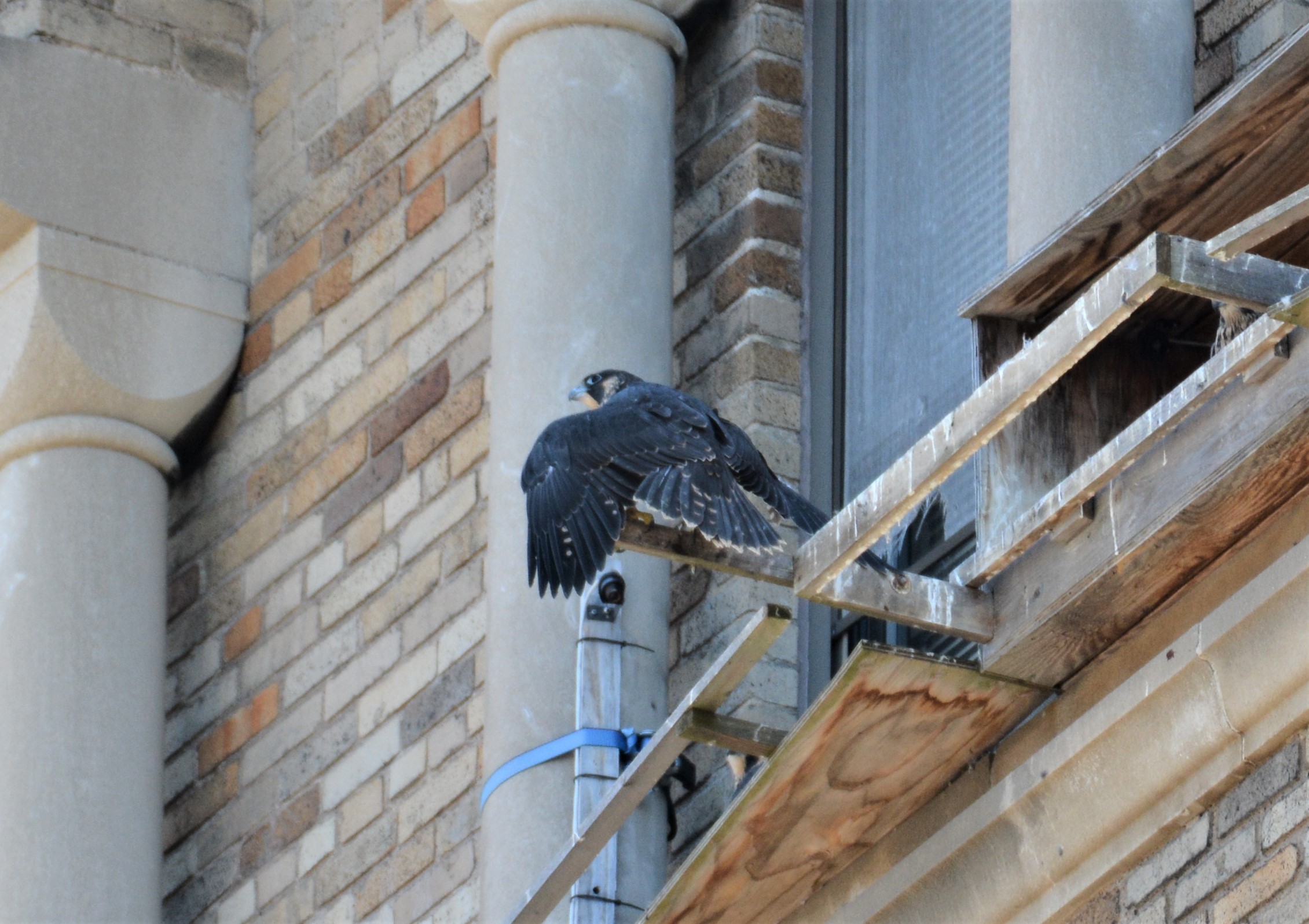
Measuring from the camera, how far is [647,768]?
16.2 feet

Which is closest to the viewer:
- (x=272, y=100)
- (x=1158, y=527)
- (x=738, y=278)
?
(x=1158, y=527)

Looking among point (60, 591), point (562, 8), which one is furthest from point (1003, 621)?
point (60, 591)

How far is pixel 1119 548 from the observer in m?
4.41

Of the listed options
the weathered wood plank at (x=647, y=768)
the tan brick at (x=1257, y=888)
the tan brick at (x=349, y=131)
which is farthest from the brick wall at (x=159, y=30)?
the tan brick at (x=1257, y=888)

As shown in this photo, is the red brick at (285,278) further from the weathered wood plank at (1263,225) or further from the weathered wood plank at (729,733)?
the weathered wood plank at (1263,225)

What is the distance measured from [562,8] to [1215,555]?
2583 millimetres

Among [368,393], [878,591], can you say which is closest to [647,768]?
[878,591]

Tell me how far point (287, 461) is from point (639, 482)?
278cm

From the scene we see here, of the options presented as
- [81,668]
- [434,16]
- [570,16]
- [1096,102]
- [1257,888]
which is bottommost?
[1257,888]

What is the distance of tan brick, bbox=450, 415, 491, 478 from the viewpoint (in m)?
6.84

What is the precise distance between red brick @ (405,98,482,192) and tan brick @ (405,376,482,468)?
653mm

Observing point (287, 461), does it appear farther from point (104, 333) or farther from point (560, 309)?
point (560, 309)

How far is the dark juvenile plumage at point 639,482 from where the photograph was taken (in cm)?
484

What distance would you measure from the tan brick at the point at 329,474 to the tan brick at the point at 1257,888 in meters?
3.41
